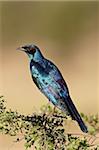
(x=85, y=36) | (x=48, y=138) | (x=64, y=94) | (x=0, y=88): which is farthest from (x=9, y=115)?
(x=85, y=36)

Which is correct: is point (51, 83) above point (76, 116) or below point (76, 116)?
above

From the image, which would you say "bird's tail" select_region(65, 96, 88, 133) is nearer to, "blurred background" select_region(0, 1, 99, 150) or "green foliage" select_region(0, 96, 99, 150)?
"green foliage" select_region(0, 96, 99, 150)

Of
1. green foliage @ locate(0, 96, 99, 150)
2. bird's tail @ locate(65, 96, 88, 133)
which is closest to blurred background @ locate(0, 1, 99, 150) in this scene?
bird's tail @ locate(65, 96, 88, 133)

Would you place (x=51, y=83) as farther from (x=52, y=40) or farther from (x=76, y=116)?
(x=52, y=40)

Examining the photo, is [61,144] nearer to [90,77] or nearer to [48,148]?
[48,148]

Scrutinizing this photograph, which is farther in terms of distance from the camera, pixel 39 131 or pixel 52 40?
pixel 52 40

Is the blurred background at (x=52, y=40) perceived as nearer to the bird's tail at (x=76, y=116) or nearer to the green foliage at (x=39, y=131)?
the bird's tail at (x=76, y=116)

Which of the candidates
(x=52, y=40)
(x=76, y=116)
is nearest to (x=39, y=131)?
(x=76, y=116)

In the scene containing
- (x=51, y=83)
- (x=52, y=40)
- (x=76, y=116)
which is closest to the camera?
(x=76, y=116)
